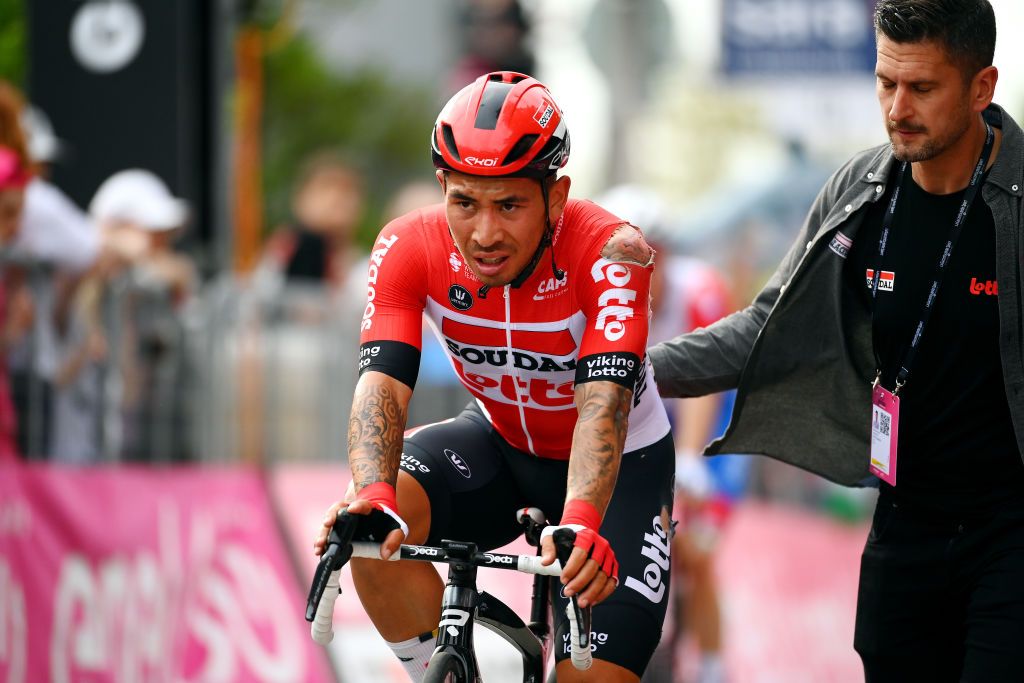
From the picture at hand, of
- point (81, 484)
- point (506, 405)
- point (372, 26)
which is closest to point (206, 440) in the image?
point (81, 484)

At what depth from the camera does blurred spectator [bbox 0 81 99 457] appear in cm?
959

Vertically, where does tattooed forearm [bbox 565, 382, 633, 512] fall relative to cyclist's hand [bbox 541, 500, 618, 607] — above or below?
above

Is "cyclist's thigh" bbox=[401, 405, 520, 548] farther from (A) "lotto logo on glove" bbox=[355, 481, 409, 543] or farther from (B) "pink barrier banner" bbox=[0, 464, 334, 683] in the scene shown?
(B) "pink barrier banner" bbox=[0, 464, 334, 683]

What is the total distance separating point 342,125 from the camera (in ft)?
170

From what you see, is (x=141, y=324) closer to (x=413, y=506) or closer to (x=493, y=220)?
(x=413, y=506)

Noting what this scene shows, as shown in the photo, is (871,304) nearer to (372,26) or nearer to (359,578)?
(359,578)

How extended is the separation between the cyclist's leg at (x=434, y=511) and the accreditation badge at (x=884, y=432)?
123 cm

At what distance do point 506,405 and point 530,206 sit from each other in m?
0.77

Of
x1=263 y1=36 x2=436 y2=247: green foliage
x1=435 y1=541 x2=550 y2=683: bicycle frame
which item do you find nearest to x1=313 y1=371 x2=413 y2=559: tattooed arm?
x1=435 y1=541 x2=550 y2=683: bicycle frame

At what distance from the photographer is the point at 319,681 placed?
33.9 feet

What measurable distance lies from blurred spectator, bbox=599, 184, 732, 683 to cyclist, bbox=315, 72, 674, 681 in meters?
3.79

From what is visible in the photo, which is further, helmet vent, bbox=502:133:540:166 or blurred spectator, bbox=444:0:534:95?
blurred spectator, bbox=444:0:534:95

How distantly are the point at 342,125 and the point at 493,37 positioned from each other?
20292 millimetres

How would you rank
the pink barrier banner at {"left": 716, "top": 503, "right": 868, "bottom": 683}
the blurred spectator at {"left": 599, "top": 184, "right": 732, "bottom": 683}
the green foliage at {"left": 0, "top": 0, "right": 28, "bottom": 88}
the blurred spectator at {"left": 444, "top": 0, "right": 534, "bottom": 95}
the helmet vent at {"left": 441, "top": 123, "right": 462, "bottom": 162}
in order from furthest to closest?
1. the blurred spectator at {"left": 444, "top": 0, "right": 534, "bottom": 95}
2. the green foliage at {"left": 0, "top": 0, "right": 28, "bottom": 88}
3. the pink barrier banner at {"left": 716, "top": 503, "right": 868, "bottom": 683}
4. the blurred spectator at {"left": 599, "top": 184, "right": 732, "bottom": 683}
5. the helmet vent at {"left": 441, "top": 123, "right": 462, "bottom": 162}
